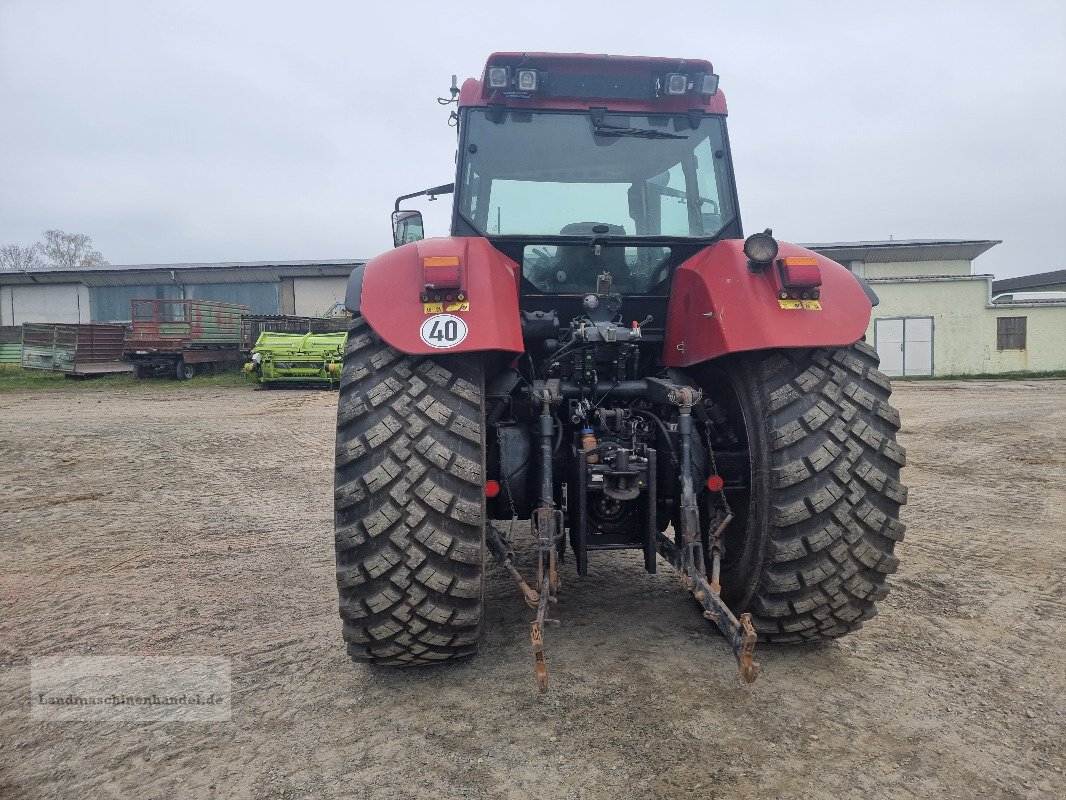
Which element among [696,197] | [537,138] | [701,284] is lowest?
[701,284]

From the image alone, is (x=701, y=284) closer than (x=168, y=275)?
Yes

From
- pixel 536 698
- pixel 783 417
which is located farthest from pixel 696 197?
pixel 536 698

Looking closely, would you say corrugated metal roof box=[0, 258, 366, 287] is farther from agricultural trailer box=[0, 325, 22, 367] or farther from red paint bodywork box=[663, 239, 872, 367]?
red paint bodywork box=[663, 239, 872, 367]

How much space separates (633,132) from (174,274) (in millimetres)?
29730

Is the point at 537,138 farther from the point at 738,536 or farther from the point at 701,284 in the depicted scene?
the point at 738,536

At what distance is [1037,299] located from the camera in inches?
935

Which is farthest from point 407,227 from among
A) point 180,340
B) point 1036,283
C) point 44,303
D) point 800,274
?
point 1036,283

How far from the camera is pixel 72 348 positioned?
70.6ft

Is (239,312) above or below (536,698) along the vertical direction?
above

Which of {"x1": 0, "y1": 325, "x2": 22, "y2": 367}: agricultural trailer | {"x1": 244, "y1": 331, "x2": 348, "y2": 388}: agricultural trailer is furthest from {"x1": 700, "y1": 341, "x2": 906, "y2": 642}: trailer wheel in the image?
{"x1": 0, "y1": 325, "x2": 22, "y2": 367}: agricultural trailer

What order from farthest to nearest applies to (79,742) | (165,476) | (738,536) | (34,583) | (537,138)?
1. (165,476)
2. (34,583)
3. (537,138)
4. (738,536)
5. (79,742)

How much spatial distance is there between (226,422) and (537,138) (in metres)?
9.04

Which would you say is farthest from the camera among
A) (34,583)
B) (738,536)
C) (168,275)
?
(168,275)

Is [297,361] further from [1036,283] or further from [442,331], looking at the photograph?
[1036,283]
